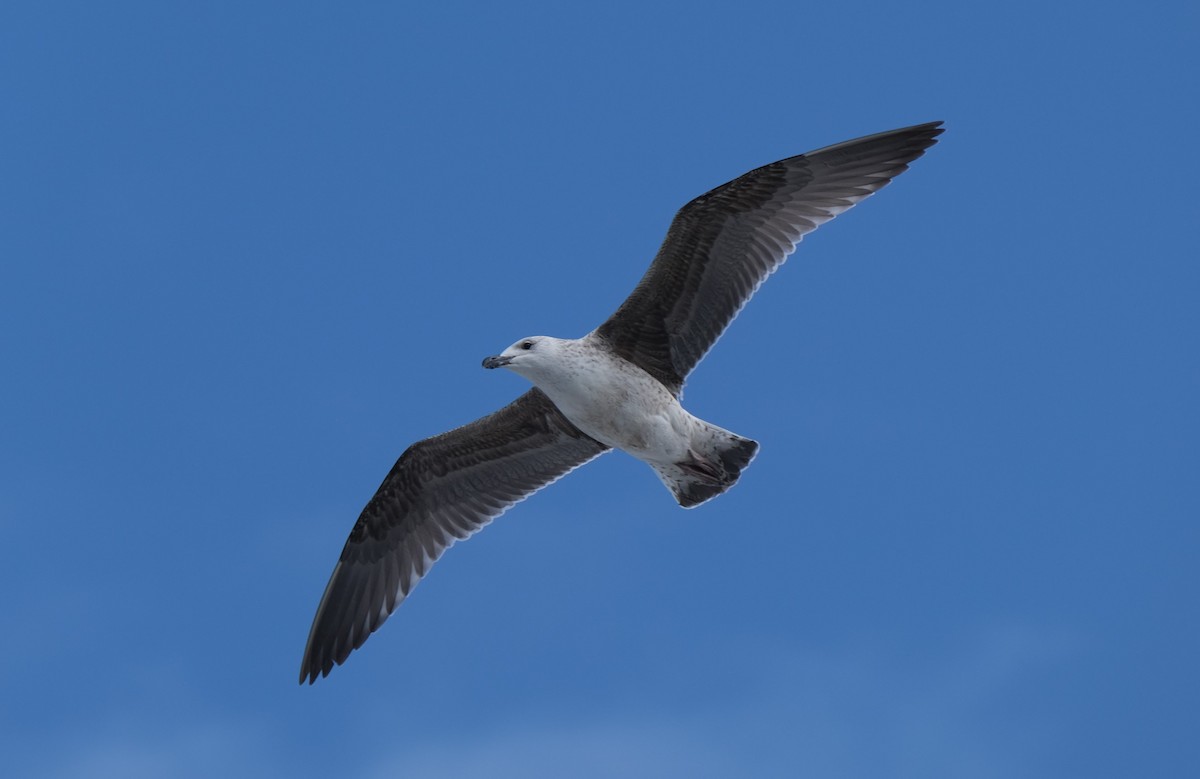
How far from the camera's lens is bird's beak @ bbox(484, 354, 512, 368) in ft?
41.3

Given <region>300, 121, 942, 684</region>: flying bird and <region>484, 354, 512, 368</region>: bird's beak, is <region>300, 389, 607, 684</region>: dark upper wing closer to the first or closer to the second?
<region>300, 121, 942, 684</region>: flying bird

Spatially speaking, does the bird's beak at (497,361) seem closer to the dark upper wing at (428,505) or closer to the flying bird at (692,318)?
the flying bird at (692,318)

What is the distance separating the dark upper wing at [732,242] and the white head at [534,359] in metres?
0.59

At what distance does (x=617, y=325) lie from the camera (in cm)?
1294

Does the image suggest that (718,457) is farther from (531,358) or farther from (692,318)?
(531,358)

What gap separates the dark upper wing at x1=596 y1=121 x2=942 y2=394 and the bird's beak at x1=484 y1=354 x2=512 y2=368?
93 centimetres

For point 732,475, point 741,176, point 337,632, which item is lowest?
point 732,475

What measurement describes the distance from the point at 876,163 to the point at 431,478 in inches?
205

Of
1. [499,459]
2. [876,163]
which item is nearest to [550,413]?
[499,459]

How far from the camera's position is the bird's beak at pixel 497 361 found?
1259 centimetres

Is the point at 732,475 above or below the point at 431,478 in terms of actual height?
below

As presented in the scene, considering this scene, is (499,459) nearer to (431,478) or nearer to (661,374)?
(431,478)

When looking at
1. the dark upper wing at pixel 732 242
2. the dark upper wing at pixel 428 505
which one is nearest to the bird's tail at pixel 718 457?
the dark upper wing at pixel 732 242

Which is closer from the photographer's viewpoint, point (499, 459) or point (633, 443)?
point (633, 443)
